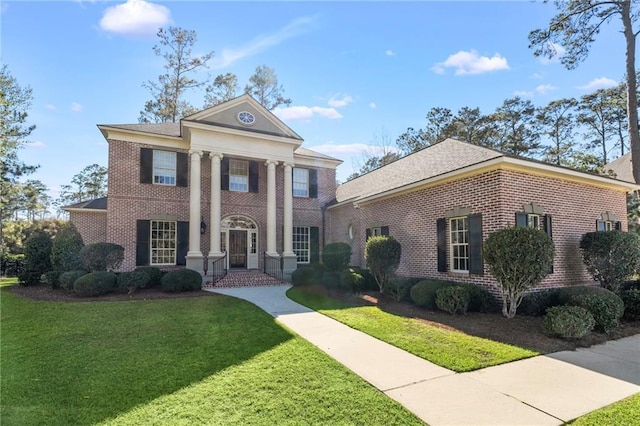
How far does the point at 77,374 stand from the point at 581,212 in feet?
42.5

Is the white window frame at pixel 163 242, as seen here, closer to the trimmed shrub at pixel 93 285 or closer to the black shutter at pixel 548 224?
the trimmed shrub at pixel 93 285

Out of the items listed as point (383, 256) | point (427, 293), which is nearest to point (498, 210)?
point (427, 293)

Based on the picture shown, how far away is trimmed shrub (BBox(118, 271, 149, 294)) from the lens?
442 inches

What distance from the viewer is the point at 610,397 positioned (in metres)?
3.95

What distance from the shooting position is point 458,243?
9.84m

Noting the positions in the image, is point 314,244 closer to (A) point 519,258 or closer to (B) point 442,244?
(B) point 442,244

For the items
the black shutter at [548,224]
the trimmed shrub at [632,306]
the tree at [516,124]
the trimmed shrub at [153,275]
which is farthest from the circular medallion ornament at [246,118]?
the tree at [516,124]

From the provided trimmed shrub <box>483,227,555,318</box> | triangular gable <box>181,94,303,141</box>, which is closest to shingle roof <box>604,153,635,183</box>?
trimmed shrub <box>483,227,555,318</box>

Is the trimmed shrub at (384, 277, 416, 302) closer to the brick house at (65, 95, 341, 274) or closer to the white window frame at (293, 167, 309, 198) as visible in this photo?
the brick house at (65, 95, 341, 274)

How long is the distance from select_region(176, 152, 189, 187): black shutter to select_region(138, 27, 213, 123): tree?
14.1 m

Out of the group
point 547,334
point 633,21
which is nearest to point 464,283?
point 547,334

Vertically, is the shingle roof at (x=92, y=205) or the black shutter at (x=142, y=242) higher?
the shingle roof at (x=92, y=205)

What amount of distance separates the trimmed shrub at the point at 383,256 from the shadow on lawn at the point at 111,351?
433cm

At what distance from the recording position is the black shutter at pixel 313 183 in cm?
1880
